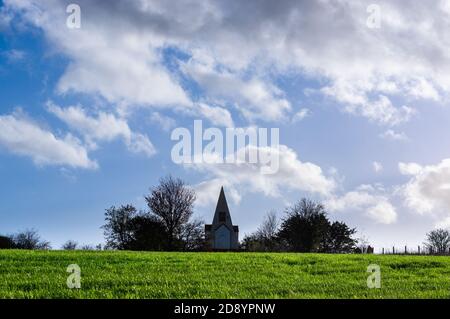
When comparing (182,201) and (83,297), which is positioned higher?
(182,201)

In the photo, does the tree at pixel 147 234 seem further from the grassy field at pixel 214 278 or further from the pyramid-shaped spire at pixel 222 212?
the grassy field at pixel 214 278

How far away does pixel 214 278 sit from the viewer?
15711mm

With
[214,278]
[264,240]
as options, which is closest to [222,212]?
[264,240]

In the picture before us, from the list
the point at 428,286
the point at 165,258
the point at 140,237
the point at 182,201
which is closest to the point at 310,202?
the point at 182,201

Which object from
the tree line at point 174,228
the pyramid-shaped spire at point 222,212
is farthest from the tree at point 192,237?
the pyramid-shaped spire at point 222,212

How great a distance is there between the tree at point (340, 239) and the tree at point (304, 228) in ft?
46.4

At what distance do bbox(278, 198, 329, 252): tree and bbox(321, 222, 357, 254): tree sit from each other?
1414 centimetres

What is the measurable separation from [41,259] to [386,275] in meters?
14.7

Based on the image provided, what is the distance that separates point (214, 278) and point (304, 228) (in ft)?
211

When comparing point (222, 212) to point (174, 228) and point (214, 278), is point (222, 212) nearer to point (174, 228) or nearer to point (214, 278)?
point (174, 228)
